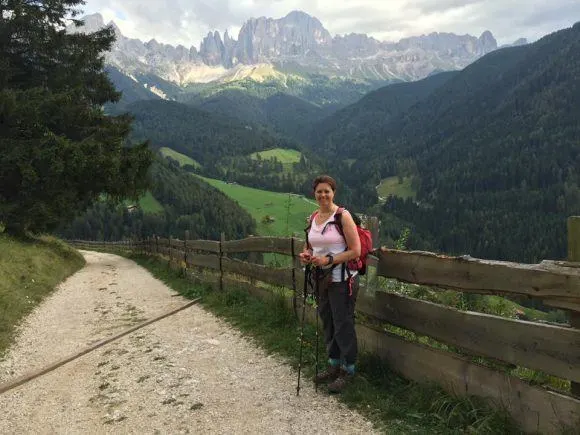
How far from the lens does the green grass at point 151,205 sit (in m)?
140

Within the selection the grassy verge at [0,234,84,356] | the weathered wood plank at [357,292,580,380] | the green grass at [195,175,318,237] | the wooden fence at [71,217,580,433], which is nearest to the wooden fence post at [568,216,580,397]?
the wooden fence at [71,217,580,433]

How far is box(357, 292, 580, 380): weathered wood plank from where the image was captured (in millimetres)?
4234

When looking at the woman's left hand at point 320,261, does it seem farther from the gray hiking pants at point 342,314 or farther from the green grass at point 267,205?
the green grass at point 267,205

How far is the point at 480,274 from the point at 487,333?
61 centimetres

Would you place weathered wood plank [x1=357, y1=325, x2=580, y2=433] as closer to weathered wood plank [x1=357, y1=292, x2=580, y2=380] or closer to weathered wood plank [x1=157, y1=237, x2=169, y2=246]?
weathered wood plank [x1=357, y1=292, x2=580, y2=380]

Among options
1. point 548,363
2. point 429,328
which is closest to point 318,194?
point 429,328

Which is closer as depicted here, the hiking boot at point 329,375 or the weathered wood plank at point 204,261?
the hiking boot at point 329,375

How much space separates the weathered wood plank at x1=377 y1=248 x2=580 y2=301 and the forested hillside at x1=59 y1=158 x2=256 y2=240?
116 m

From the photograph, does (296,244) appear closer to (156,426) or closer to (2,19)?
(156,426)

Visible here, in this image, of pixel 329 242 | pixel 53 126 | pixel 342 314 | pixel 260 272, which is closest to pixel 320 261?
pixel 329 242

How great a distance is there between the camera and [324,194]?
607cm

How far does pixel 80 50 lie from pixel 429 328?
26.4 metres

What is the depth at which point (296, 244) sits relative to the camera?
28.7 feet

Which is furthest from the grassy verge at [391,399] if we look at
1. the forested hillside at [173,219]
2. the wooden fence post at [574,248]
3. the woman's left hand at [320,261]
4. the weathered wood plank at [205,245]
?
the forested hillside at [173,219]
